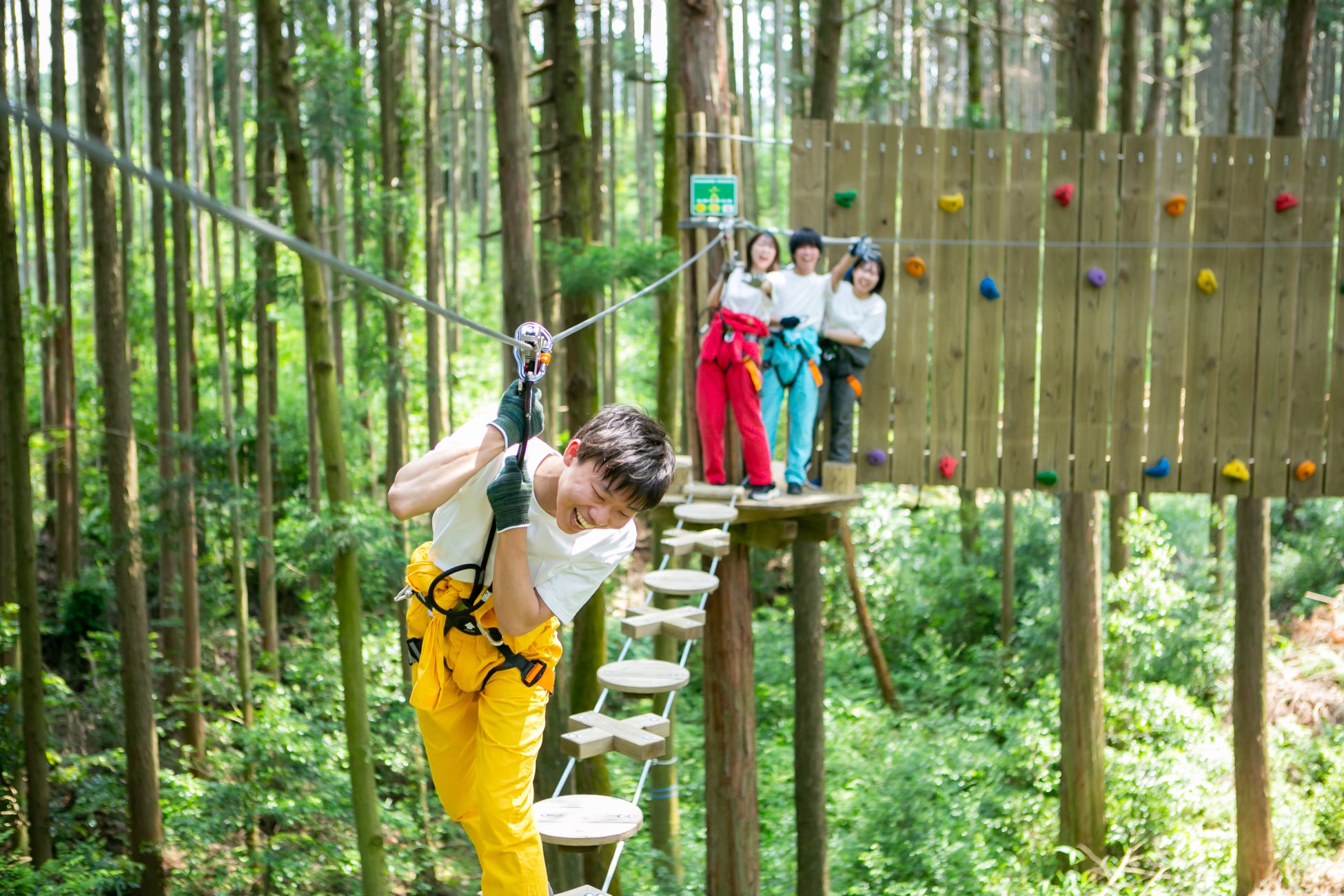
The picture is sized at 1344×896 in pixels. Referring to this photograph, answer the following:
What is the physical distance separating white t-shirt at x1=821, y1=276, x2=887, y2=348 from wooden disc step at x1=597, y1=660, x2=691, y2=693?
6.98ft

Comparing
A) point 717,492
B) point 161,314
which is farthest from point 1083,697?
point 161,314

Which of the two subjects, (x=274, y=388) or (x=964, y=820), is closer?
(x=964, y=820)

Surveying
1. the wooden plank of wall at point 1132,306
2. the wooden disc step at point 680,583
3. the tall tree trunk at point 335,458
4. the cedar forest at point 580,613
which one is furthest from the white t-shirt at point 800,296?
the tall tree trunk at point 335,458

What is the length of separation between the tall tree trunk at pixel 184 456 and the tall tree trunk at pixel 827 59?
6.35 m

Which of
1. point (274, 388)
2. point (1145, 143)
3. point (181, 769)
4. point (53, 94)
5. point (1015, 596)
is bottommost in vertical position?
point (181, 769)

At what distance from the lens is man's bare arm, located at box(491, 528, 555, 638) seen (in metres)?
2.07

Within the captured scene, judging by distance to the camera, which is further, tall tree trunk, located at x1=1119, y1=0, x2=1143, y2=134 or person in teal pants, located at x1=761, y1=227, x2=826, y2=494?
tall tree trunk, located at x1=1119, y1=0, x2=1143, y2=134

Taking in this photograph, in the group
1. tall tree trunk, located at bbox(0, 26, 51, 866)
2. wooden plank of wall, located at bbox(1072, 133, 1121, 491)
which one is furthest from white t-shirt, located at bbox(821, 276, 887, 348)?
tall tree trunk, located at bbox(0, 26, 51, 866)

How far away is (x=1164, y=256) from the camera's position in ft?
18.7

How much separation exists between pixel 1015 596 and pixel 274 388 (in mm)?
9306

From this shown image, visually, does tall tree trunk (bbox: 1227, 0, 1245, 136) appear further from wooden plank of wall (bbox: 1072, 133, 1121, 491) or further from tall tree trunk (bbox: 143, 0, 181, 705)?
tall tree trunk (bbox: 143, 0, 181, 705)

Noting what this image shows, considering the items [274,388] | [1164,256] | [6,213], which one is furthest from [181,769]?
[1164,256]

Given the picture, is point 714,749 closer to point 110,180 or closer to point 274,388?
point 110,180

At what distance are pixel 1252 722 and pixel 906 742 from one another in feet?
11.1
